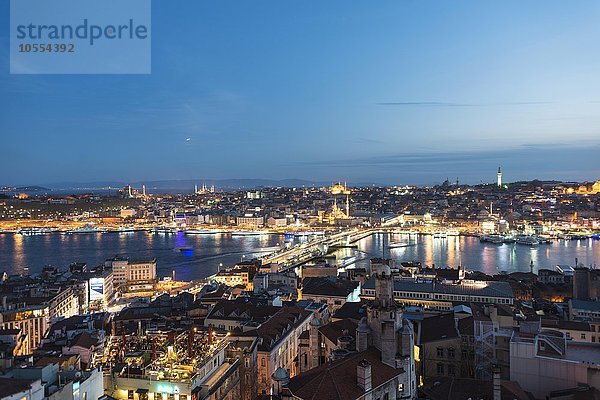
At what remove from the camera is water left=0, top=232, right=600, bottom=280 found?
21.9 metres

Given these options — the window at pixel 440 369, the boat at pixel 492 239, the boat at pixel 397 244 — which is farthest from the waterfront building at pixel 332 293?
the boat at pixel 492 239

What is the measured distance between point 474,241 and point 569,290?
65.7ft

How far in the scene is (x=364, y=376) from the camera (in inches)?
149

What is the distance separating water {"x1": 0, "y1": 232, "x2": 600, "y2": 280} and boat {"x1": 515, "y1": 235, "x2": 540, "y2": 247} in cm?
58

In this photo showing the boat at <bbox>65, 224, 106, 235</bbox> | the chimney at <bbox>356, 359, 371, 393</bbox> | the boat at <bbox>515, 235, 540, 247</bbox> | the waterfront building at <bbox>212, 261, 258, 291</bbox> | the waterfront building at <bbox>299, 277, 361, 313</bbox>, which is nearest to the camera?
the chimney at <bbox>356, 359, 371, 393</bbox>

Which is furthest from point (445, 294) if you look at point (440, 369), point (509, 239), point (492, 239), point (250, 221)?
point (250, 221)

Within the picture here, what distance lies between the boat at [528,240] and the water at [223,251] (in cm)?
58

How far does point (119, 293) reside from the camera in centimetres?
1584

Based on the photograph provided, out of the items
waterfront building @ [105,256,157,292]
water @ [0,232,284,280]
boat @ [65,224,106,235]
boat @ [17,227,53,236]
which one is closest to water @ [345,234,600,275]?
water @ [0,232,284,280]

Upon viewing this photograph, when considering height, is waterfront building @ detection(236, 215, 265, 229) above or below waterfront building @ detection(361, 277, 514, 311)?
below

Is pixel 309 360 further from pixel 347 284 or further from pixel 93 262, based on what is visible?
pixel 93 262

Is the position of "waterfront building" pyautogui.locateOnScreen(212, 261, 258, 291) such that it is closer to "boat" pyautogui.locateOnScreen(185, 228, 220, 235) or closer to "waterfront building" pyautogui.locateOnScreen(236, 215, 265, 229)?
"boat" pyautogui.locateOnScreen(185, 228, 220, 235)

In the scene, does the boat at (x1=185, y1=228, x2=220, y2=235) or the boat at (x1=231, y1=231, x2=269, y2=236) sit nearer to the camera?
the boat at (x1=231, y1=231, x2=269, y2=236)

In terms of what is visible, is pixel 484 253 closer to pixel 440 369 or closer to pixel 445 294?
pixel 445 294
